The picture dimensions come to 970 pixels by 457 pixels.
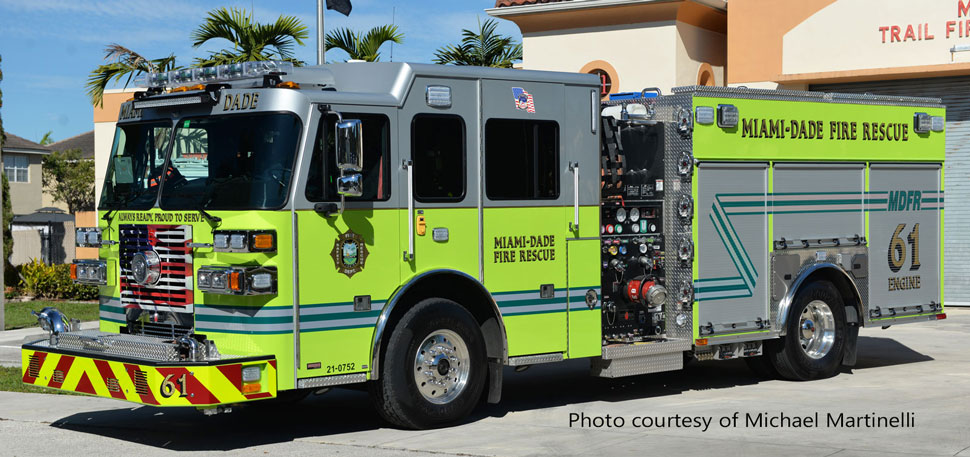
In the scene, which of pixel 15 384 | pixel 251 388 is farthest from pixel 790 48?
pixel 251 388

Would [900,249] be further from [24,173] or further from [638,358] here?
[24,173]

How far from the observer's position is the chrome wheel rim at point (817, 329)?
12.1 meters

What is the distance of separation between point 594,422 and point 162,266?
3673 mm

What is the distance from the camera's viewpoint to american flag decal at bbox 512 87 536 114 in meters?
9.88

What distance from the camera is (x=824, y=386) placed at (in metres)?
11.7

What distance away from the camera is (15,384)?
1267cm

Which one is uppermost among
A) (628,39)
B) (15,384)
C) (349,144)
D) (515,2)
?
(515,2)

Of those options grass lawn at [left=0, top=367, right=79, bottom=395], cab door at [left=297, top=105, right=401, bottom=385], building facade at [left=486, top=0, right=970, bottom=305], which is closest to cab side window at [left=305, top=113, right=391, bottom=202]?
cab door at [left=297, top=105, right=401, bottom=385]

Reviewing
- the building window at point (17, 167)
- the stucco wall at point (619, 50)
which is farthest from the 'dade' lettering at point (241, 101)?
the building window at point (17, 167)

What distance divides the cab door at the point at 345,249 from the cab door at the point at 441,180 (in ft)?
0.48

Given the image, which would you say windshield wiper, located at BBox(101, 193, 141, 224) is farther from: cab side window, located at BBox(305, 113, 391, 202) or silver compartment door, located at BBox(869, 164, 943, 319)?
silver compartment door, located at BBox(869, 164, 943, 319)

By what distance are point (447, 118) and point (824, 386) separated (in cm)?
498

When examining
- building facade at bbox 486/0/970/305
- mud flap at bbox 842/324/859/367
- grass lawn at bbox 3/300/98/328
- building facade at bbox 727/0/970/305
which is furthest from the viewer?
grass lawn at bbox 3/300/98/328

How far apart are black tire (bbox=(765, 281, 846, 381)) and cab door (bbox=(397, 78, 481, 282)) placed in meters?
3.89
